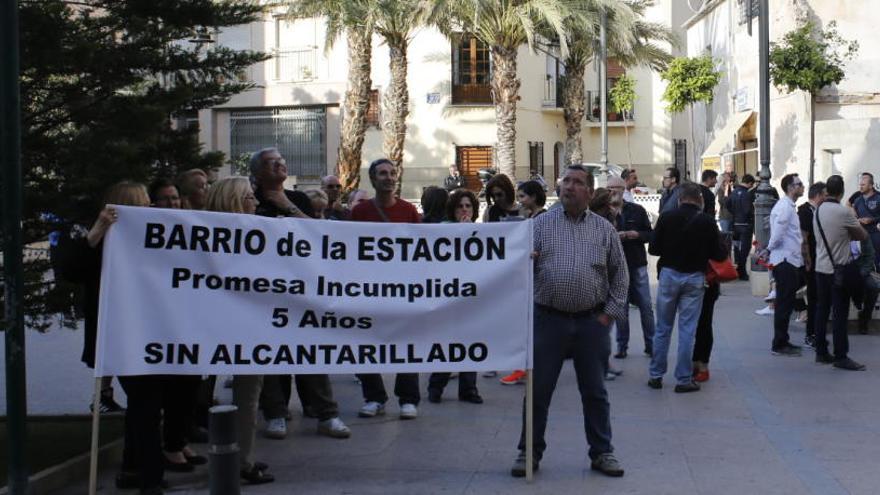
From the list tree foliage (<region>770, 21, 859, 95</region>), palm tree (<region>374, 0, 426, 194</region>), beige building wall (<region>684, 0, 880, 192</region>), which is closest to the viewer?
beige building wall (<region>684, 0, 880, 192</region>)

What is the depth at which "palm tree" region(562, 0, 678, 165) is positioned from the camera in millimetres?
34031

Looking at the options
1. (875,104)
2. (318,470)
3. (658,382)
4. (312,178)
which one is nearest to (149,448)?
(318,470)

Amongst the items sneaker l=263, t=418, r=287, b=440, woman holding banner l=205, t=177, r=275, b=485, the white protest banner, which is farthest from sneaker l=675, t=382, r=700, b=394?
woman holding banner l=205, t=177, r=275, b=485

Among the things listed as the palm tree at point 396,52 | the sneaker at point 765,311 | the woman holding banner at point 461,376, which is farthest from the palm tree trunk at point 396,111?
the woman holding banner at point 461,376

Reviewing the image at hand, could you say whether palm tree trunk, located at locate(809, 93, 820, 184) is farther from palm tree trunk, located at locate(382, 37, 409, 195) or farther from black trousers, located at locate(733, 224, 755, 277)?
palm tree trunk, located at locate(382, 37, 409, 195)

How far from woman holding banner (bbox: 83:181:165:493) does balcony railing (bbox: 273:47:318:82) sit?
128ft

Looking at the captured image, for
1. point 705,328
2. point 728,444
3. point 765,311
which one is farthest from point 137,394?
point 765,311

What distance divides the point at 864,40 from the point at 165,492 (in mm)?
22127

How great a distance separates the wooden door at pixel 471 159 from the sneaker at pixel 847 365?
34.2 metres

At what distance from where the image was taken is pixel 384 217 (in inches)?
332

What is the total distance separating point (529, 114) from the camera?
152ft

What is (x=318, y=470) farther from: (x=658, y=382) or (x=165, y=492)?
(x=658, y=382)

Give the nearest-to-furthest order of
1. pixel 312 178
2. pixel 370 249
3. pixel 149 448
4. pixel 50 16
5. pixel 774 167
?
1. pixel 149 448
2. pixel 370 249
3. pixel 50 16
4. pixel 774 167
5. pixel 312 178

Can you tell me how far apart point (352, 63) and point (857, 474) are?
26594 mm
